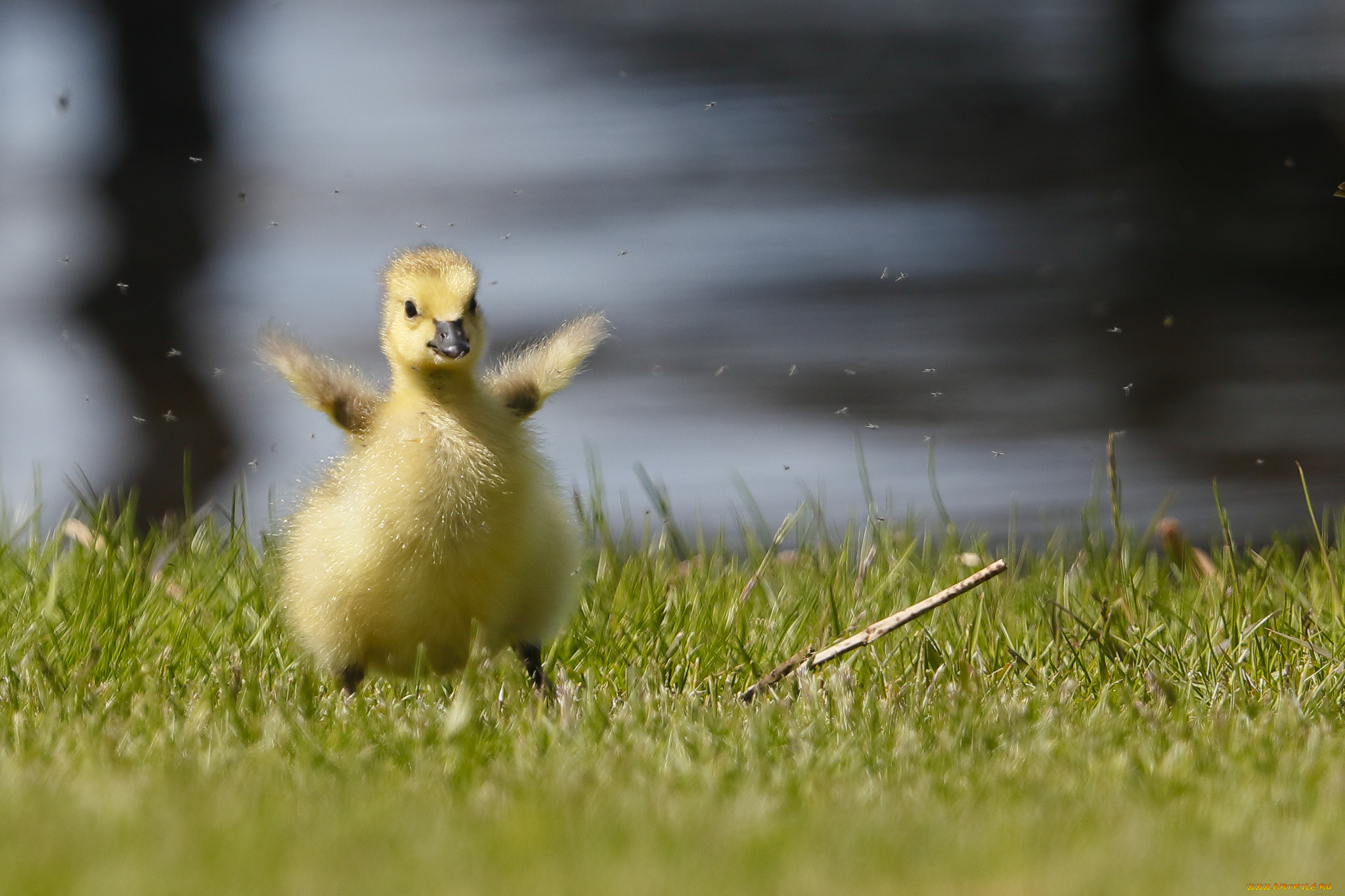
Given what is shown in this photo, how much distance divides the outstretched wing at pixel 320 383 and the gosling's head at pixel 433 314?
0.11m

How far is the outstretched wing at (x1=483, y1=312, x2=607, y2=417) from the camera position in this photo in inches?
111

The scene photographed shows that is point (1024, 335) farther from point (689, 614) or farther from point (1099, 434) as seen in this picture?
point (689, 614)

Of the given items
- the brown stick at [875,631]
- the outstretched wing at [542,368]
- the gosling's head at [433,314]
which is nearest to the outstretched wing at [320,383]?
the gosling's head at [433,314]

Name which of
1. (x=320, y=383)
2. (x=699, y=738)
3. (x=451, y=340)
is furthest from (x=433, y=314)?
(x=699, y=738)

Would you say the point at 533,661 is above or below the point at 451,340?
below

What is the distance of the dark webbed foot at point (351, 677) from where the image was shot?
2623mm

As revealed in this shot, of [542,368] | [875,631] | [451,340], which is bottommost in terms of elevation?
[875,631]

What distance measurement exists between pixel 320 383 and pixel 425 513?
41cm

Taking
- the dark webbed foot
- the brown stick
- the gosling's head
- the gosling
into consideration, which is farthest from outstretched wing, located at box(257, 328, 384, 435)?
the brown stick

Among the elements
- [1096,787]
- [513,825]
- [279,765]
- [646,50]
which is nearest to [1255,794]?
[1096,787]

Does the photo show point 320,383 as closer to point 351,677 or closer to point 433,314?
point 433,314

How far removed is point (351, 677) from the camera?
2637 millimetres

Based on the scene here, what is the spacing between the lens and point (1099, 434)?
16.2 feet

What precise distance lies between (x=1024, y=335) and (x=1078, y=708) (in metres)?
2.78
